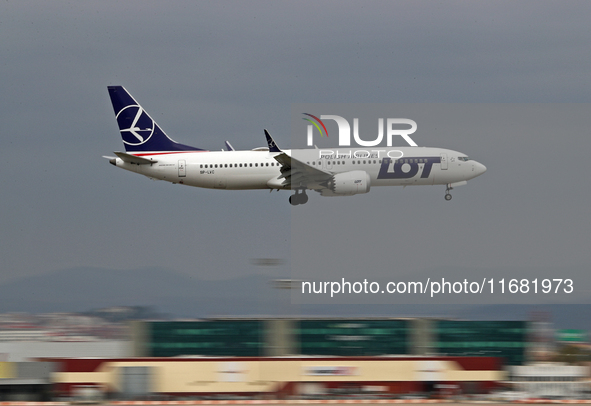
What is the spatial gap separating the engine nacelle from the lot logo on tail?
70.0 ft

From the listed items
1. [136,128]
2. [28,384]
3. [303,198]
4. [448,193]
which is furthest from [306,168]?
[28,384]

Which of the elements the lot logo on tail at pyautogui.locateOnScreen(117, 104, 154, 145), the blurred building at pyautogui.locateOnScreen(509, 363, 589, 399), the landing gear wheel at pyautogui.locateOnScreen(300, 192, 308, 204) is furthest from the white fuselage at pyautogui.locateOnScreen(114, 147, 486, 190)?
the blurred building at pyautogui.locateOnScreen(509, 363, 589, 399)

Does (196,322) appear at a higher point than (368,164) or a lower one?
lower

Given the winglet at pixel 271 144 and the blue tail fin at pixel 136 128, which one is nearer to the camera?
the winglet at pixel 271 144

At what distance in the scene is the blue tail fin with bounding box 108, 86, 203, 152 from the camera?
3123 inches

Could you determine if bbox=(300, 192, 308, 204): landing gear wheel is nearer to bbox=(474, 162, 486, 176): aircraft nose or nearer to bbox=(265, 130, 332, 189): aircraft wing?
bbox=(265, 130, 332, 189): aircraft wing

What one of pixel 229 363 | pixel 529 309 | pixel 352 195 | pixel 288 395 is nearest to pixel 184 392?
pixel 229 363

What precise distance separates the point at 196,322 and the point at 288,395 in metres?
16.2

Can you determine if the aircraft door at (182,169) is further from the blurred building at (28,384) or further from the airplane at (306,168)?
the blurred building at (28,384)

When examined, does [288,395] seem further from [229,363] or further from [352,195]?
[352,195]

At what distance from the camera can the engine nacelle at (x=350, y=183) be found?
68875mm

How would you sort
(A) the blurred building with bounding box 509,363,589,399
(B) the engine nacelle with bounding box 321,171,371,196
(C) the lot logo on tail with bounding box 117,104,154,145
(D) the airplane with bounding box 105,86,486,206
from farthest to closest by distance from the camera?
(C) the lot logo on tail with bounding box 117,104,154,145, (D) the airplane with bounding box 105,86,486,206, (B) the engine nacelle with bounding box 321,171,371,196, (A) the blurred building with bounding box 509,363,589,399

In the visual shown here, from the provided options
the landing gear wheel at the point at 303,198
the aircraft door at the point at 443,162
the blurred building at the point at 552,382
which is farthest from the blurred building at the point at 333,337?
the aircraft door at the point at 443,162

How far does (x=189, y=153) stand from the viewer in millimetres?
A: 74375
